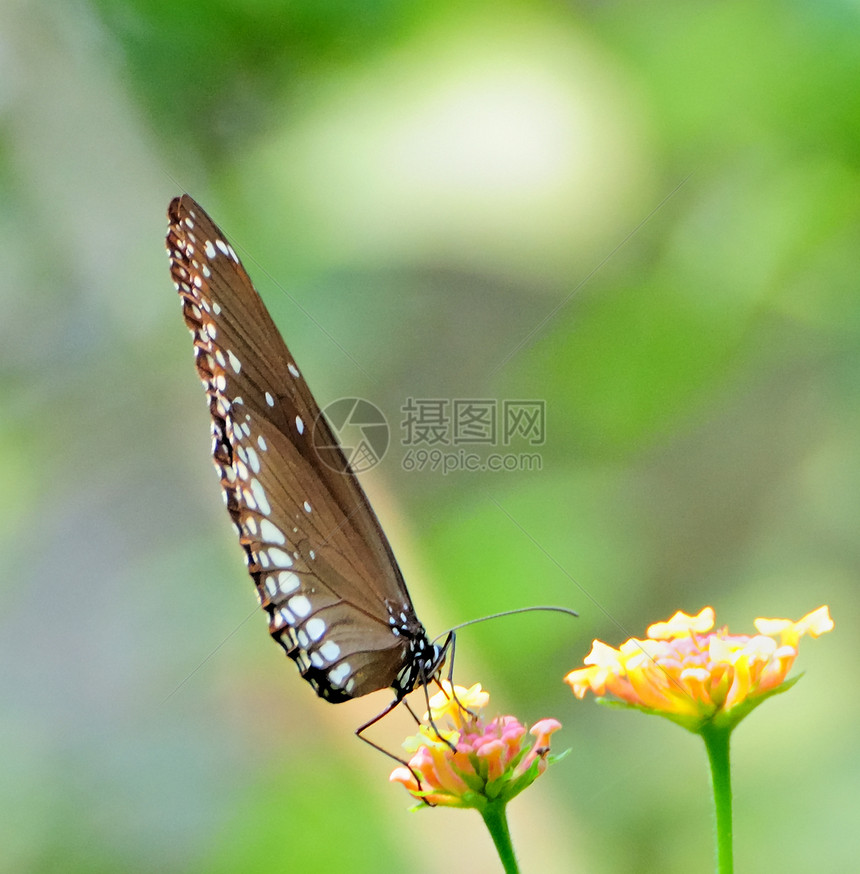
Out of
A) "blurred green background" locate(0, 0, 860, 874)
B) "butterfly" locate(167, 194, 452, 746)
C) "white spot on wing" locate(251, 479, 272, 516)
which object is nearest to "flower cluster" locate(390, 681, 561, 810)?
"butterfly" locate(167, 194, 452, 746)

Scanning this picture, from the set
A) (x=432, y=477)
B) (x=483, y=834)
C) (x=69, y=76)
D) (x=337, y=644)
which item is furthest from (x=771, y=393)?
(x=69, y=76)

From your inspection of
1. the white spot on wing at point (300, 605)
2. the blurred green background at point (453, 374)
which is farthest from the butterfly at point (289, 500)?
the blurred green background at point (453, 374)

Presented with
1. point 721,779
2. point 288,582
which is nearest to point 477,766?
point 721,779

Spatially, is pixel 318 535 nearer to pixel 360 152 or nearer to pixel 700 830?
pixel 700 830

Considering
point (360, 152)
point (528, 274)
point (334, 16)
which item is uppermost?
point (334, 16)

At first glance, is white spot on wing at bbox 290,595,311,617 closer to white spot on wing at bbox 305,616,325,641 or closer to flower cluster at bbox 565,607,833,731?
white spot on wing at bbox 305,616,325,641

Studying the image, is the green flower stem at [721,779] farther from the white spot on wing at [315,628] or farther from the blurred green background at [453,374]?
the blurred green background at [453,374]
